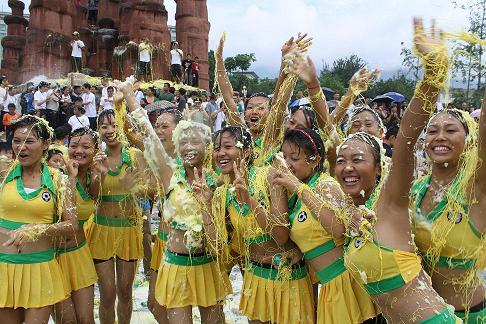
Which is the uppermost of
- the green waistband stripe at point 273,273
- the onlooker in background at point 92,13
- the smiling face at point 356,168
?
the onlooker in background at point 92,13

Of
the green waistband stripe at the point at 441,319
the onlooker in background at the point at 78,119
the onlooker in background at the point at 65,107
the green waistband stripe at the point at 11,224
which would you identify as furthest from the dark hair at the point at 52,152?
the onlooker in background at the point at 65,107

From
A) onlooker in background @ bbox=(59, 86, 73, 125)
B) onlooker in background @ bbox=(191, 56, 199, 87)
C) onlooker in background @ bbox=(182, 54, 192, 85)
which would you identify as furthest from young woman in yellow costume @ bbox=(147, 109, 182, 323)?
onlooker in background @ bbox=(191, 56, 199, 87)

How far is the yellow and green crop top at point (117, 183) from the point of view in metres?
4.97

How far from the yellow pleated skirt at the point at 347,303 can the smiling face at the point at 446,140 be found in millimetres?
942

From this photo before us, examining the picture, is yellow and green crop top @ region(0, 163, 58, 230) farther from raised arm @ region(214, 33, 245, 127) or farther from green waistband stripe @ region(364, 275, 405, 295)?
green waistband stripe @ region(364, 275, 405, 295)

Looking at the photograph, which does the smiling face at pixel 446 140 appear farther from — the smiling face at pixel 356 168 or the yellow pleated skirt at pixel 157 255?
the yellow pleated skirt at pixel 157 255

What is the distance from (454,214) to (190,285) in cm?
209

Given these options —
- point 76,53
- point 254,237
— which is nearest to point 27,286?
point 254,237

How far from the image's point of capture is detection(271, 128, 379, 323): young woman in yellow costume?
321cm

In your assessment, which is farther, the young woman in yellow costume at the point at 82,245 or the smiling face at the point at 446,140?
the young woman in yellow costume at the point at 82,245

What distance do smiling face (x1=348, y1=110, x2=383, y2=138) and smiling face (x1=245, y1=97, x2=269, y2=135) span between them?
2.87 feet

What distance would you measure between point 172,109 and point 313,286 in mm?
2446

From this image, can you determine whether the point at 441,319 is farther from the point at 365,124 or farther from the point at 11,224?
the point at 11,224

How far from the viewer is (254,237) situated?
378 cm
